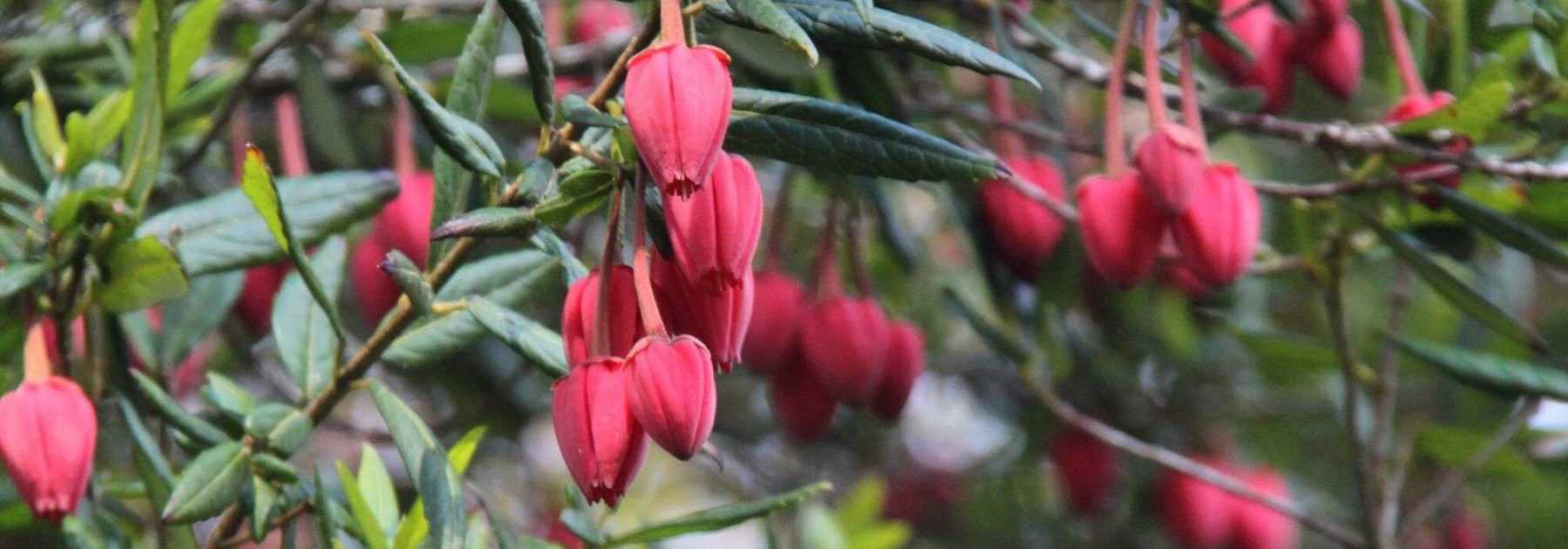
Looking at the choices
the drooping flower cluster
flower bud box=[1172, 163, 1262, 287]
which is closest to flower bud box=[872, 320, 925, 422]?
the drooping flower cluster

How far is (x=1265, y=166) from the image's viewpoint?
9.36 ft

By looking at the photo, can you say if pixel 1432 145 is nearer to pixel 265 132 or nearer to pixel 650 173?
pixel 650 173

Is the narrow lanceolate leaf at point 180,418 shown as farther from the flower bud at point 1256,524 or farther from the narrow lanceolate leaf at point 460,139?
the flower bud at point 1256,524

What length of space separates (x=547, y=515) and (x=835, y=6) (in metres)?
1.63

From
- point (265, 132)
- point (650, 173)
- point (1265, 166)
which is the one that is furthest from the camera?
point (1265, 166)

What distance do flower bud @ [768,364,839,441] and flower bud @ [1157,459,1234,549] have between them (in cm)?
62

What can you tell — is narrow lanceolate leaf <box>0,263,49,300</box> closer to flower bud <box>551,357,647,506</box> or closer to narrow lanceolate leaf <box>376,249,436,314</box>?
narrow lanceolate leaf <box>376,249,436,314</box>

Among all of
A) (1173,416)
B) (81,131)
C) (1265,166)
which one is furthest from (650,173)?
(1265,166)

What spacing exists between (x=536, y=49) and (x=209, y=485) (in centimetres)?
33

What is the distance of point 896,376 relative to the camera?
1.64m

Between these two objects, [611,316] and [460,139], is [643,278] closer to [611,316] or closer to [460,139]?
[611,316]

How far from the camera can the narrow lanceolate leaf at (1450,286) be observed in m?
1.36

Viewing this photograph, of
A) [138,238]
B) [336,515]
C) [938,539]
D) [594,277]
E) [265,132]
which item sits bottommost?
[938,539]

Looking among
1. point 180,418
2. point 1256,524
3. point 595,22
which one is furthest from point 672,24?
point 1256,524
